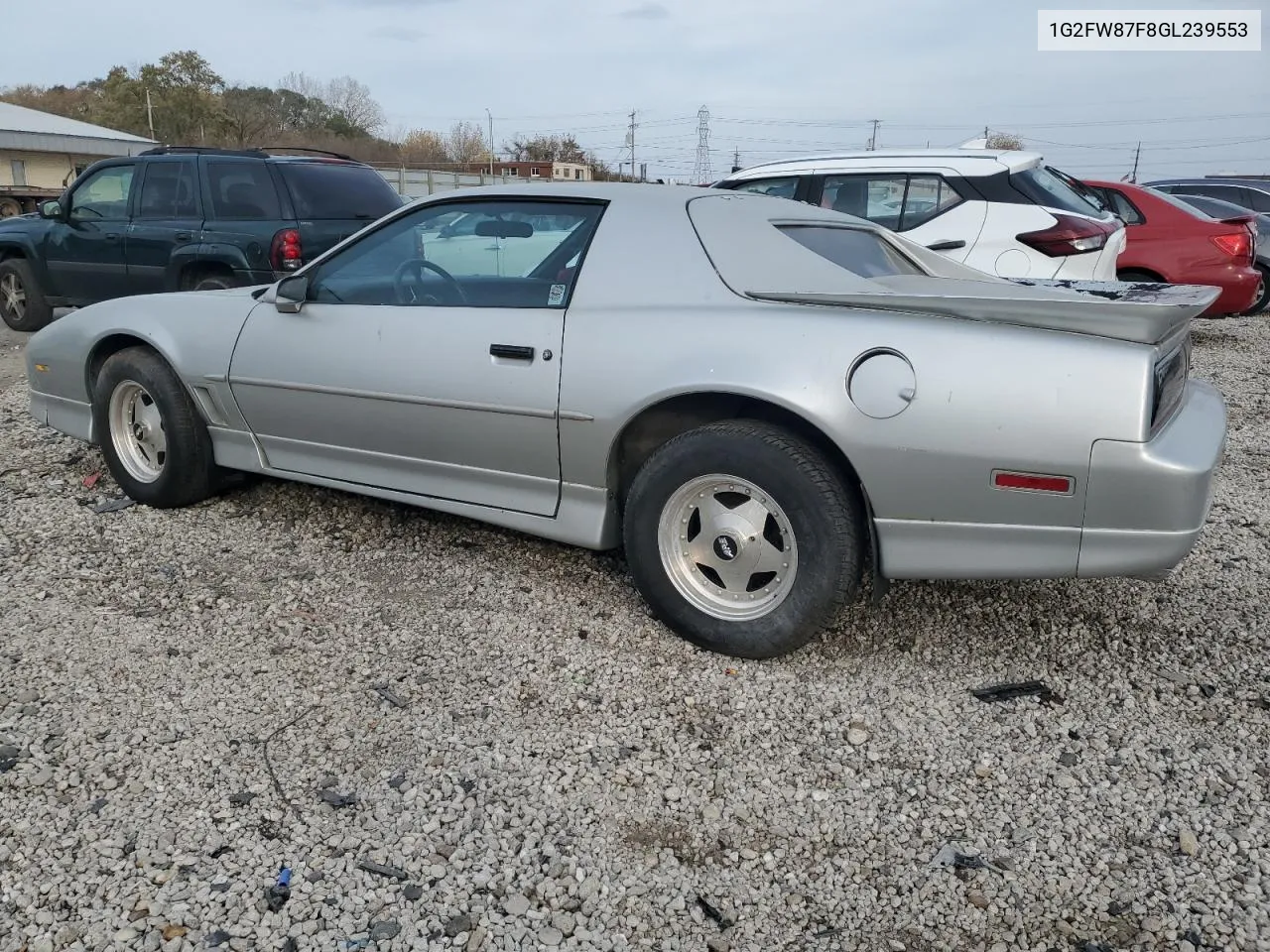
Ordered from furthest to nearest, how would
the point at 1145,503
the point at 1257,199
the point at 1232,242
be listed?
the point at 1257,199
the point at 1232,242
the point at 1145,503

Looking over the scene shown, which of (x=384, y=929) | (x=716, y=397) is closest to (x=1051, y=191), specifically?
(x=716, y=397)

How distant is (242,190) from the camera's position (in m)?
7.84

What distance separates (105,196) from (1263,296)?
39.4 ft

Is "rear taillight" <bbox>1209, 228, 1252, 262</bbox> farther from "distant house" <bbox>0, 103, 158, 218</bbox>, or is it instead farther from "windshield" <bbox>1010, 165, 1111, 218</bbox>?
"distant house" <bbox>0, 103, 158, 218</bbox>

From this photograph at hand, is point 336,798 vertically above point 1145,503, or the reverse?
point 1145,503

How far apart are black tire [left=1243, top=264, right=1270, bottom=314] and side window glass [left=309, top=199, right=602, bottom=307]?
10.4 metres

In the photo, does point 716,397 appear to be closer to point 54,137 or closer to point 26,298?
point 26,298

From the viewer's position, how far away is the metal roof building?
128 feet

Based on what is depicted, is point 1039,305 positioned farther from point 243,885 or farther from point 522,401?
point 243,885

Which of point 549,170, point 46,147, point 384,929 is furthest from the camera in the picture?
point 549,170

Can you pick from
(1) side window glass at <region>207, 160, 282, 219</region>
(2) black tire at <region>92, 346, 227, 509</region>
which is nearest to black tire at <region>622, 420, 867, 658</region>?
(2) black tire at <region>92, 346, 227, 509</region>

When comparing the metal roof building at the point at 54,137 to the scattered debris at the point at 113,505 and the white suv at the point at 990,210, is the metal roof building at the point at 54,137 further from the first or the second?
the scattered debris at the point at 113,505

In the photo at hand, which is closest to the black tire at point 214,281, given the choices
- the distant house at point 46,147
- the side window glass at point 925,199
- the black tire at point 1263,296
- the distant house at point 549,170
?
the side window glass at point 925,199

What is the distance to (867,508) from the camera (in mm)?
2875
